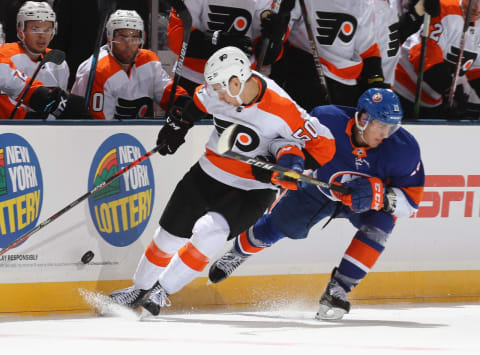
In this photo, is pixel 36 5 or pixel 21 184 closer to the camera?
pixel 21 184

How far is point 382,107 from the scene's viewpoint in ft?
12.3

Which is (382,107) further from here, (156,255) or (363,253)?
(156,255)

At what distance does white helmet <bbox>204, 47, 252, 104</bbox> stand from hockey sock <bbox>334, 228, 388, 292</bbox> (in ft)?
2.86

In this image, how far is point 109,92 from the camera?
14.2ft

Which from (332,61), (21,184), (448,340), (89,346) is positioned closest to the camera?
(89,346)

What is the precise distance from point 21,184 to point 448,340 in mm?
1961

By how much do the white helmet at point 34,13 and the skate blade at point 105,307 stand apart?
1300 millimetres

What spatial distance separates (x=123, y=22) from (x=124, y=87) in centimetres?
31

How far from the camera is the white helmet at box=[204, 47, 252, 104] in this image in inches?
142

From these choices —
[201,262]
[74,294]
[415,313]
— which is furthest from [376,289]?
[74,294]

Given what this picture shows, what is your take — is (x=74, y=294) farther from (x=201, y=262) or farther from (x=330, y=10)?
(x=330, y=10)

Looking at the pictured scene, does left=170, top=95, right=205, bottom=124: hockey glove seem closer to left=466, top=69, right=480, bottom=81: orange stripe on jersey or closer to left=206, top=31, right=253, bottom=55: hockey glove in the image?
left=206, top=31, right=253, bottom=55: hockey glove

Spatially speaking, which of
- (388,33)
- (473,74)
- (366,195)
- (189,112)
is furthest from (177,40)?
(473,74)

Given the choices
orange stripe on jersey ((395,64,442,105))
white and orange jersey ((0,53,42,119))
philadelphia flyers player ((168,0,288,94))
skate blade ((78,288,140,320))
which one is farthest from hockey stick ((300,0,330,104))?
skate blade ((78,288,140,320))
